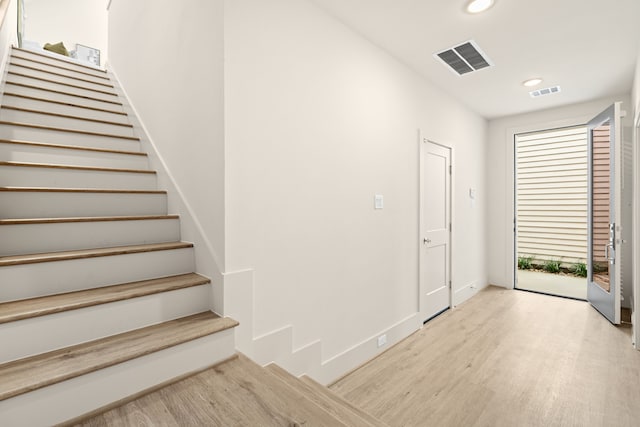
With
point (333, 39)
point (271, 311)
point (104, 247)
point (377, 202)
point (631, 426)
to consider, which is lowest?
point (631, 426)

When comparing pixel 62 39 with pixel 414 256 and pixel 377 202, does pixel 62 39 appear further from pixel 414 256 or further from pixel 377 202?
pixel 414 256

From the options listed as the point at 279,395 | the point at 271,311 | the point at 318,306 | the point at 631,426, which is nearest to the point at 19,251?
the point at 271,311

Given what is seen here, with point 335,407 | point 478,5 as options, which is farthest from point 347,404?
point 478,5

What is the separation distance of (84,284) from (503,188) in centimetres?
533

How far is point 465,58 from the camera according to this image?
301cm

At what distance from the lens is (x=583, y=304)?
4.12 m

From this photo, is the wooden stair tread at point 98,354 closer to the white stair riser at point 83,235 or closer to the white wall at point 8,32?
the white stair riser at point 83,235

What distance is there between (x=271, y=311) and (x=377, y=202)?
1.37 m

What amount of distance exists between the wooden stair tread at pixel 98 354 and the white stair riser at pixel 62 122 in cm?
217

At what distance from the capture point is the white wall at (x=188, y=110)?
5.76 ft

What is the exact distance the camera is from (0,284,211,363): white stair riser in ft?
4.05

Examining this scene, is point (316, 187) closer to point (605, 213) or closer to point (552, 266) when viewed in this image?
point (605, 213)

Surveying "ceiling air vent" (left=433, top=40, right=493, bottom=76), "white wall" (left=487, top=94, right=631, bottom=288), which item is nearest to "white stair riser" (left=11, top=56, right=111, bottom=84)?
"ceiling air vent" (left=433, top=40, right=493, bottom=76)

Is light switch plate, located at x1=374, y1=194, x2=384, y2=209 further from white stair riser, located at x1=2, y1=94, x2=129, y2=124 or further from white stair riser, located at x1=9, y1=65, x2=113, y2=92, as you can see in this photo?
white stair riser, located at x1=9, y1=65, x2=113, y2=92
